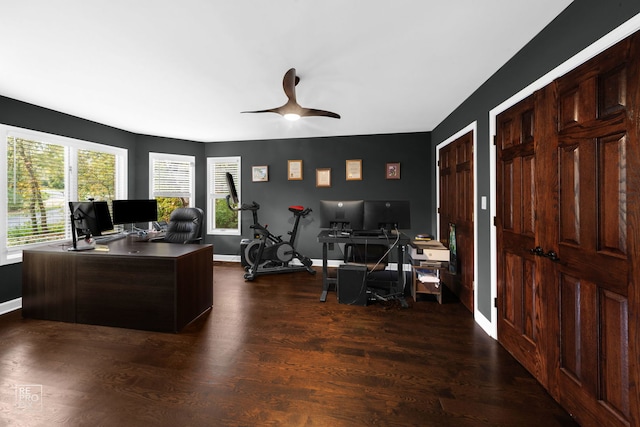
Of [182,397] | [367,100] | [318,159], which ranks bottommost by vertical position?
[182,397]

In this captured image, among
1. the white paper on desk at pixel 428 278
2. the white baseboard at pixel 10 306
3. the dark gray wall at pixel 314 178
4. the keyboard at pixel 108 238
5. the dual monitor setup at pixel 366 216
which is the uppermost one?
the dark gray wall at pixel 314 178

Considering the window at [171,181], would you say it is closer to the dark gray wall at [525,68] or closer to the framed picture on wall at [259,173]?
the framed picture on wall at [259,173]

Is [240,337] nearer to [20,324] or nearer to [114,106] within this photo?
[20,324]

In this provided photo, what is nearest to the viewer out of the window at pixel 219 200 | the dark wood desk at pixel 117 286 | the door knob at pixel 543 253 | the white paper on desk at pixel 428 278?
the door knob at pixel 543 253

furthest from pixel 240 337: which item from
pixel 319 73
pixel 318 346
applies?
pixel 319 73

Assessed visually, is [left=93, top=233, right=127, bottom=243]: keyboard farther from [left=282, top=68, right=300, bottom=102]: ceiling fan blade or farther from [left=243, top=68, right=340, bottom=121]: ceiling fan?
[left=282, top=68, right=300, bottom=102]: ceiling fan blade

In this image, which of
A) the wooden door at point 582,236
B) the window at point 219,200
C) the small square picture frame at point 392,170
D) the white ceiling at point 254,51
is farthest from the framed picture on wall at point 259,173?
the wooden door at point 582,236

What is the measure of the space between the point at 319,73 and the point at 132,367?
9.64 ft

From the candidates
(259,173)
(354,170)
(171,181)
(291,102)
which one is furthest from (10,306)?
(354,170)

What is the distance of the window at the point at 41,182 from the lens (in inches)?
121

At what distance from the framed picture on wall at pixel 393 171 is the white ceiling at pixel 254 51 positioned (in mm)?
1295

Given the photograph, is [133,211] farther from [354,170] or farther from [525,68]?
[525,68]

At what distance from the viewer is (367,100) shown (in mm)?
3178

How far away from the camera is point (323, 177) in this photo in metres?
4.97
